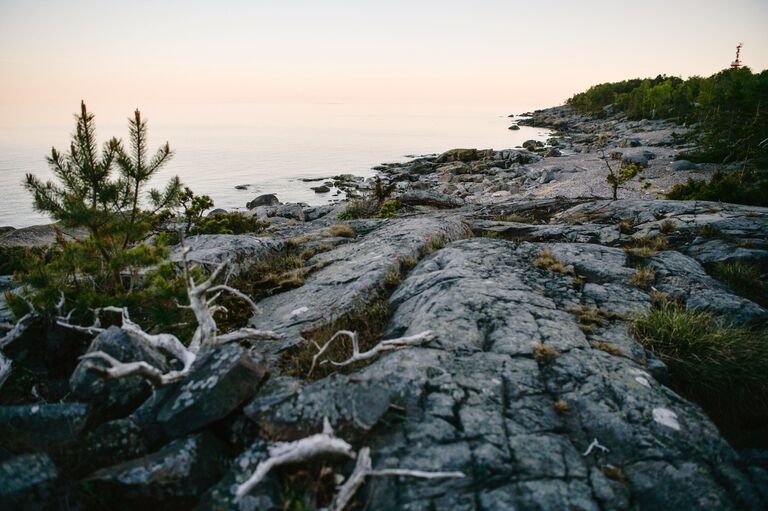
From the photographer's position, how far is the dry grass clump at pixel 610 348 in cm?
503

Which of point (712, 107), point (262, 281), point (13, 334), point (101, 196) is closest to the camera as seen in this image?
point (13, 334)

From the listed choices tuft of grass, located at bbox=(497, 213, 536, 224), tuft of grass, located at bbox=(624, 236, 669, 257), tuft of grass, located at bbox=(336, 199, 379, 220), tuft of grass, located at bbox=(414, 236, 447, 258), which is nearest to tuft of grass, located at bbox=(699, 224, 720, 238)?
tuft of grass, located at bbox=(624, 236, 669, 257)

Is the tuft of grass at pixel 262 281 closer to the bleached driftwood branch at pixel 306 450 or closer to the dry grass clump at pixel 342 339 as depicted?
the dry grass clump at pixel 342 339

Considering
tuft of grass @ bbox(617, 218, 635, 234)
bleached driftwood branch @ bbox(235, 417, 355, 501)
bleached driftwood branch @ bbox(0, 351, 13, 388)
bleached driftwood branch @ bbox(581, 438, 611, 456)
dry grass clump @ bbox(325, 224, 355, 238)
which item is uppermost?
tuft of grass @ bbox(617, 218, 635, 234)

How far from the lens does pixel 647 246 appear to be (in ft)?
29.9

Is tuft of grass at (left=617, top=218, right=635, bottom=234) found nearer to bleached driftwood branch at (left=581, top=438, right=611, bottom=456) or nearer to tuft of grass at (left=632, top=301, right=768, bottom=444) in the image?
tuft of grass at (left=632, top=301, right=768, bottom=444)

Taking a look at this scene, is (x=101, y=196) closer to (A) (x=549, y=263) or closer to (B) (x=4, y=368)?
(B) (x=4, y=368)

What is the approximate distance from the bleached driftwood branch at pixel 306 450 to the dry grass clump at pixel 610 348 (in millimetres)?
3803

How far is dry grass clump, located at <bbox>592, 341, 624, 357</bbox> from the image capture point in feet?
16.5

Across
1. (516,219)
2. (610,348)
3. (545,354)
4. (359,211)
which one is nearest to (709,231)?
(516,219)

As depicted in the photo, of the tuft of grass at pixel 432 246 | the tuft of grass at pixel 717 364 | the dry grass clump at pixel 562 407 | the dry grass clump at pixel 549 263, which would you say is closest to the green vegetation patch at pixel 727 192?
the dry grass clump at pixel 549 263

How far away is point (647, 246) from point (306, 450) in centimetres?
949

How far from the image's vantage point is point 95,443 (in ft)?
11.9

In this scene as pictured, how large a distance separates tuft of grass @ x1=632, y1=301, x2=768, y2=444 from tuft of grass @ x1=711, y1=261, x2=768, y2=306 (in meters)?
2.08
